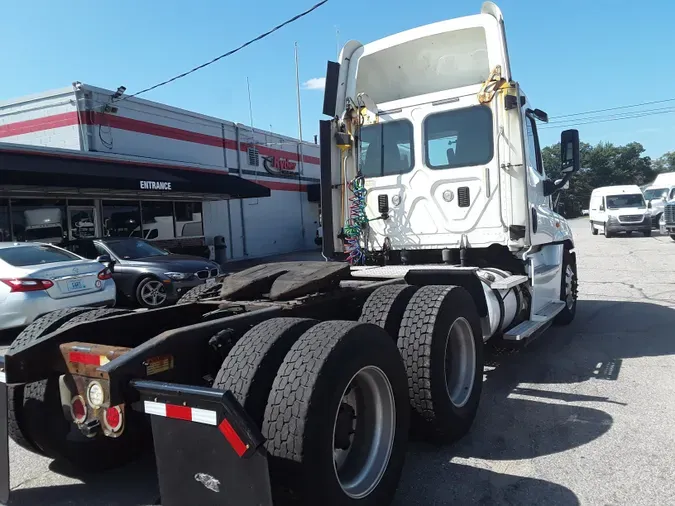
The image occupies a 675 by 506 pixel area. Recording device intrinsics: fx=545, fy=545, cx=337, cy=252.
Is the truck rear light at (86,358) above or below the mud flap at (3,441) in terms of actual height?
above

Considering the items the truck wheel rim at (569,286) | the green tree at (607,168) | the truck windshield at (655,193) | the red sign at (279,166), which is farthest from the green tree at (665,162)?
the truck wheel rim at (569,286)

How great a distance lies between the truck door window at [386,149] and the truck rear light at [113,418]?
4.40 metres

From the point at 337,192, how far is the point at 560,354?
3210 millimetres

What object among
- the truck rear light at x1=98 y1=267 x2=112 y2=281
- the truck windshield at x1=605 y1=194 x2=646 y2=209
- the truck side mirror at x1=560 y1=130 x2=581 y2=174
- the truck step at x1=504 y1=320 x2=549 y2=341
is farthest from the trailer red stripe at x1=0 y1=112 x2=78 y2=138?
the truck windshield at x1=605 y1=194 x2=646 y2=209

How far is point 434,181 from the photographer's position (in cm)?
613

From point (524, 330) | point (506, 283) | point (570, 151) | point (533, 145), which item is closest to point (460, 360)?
point (506, 283)

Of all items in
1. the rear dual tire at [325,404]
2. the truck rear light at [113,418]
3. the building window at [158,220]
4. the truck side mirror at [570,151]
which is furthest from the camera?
the building window at [158,220]

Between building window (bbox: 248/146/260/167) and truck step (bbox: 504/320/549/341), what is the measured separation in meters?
18.5

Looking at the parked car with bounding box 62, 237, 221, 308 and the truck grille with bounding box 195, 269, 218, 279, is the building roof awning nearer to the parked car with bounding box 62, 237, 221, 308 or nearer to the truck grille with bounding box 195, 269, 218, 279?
the parked car with bounding box 62, 237, 221, 308

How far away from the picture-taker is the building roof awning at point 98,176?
1237cm

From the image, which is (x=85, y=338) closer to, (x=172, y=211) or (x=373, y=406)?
(x=373, y=406)

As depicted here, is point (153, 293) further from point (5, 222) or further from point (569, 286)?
point (569, 286)

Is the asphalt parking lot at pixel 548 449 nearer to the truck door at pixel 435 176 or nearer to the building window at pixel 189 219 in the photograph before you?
the truck door at pixel 435 176

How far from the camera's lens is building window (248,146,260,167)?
22859 millimetres
